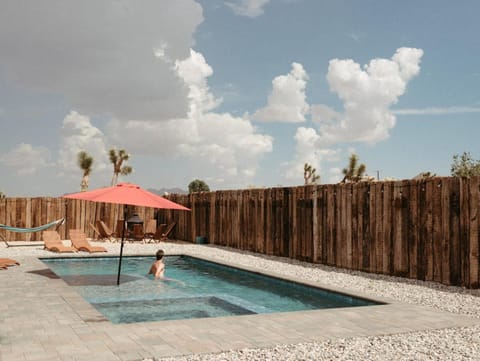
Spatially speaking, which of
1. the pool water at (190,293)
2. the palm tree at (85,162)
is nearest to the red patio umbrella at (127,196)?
the pool water at (190,293)

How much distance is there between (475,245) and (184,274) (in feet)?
20.8

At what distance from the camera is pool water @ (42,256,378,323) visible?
8078mm

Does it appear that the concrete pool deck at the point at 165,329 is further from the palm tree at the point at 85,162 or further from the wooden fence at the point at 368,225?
the palm tree at the point at 85,162

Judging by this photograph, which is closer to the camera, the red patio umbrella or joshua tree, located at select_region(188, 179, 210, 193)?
the red patio umbrella

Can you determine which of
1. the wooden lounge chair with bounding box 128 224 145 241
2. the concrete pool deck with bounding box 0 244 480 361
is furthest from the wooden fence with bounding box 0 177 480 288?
the wooden lounge chair with bounding box 128 224 145 241

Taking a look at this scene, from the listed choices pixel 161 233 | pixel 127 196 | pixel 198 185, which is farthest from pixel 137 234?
pixel 198 185

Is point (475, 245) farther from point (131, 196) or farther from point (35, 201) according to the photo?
point (35, 201)

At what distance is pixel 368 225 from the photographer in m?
10.8

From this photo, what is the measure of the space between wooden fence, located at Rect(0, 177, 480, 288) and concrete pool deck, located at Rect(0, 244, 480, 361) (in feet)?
7.91

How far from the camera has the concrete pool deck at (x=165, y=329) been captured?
4809 mm

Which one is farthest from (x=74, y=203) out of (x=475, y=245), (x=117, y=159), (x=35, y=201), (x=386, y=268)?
(x=117, y=159)

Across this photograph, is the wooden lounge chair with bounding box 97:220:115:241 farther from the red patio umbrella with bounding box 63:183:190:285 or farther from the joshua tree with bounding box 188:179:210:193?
the joshua tree with bounding box 188:179:210:193

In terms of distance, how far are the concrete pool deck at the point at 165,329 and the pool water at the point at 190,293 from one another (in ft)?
3.40

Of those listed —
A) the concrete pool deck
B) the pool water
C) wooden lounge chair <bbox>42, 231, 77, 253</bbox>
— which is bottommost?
the pool water
